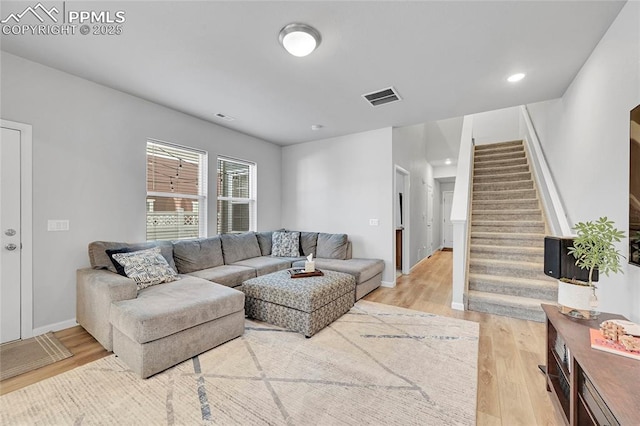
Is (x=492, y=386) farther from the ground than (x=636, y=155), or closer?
closer

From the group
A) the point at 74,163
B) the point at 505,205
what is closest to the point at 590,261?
the point at 505,205

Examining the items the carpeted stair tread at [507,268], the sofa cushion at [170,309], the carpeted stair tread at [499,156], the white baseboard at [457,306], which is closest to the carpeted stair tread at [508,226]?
the carpeted stair tread at [507,268]

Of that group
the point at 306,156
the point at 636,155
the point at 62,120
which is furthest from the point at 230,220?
the point at 636,155

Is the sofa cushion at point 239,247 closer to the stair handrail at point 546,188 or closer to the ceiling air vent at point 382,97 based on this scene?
the ceiling air vent at point 382,97

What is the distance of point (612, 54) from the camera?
197cm

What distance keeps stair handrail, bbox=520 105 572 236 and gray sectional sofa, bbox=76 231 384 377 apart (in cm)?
243

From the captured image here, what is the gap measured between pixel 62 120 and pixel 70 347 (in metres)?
2.24

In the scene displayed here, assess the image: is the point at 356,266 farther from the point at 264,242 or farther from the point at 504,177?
the point at 504,177

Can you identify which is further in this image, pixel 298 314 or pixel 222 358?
pixel 298 314

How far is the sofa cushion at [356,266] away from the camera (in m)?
3.65

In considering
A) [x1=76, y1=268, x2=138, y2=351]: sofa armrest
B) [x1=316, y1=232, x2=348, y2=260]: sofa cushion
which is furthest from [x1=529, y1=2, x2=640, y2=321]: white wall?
[x1=76, y1=268, x2=138, y2=351]: sofa armrest

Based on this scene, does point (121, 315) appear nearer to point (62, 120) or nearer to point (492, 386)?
point (62, 120)

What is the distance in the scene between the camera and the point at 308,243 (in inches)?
186

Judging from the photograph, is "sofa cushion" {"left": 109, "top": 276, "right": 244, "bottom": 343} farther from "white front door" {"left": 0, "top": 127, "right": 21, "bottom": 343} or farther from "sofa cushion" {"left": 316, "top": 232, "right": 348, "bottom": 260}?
"sofa cushion" {"left": 316, "top": 232, "right": 348, "bottom": 260}
